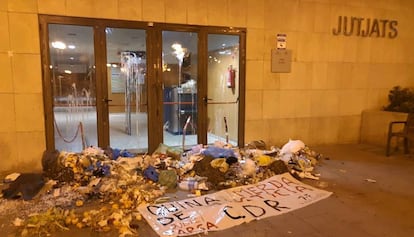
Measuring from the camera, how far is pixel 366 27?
5840 mm

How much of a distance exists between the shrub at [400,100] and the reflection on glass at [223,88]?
10.1 feet

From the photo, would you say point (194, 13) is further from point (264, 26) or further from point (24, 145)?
point (24, 145)

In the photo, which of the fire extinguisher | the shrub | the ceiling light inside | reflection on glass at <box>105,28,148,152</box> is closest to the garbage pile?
reflection on glass at <box>105,28,148,152</box>

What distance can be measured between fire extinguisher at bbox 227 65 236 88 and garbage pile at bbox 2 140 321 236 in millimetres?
1371

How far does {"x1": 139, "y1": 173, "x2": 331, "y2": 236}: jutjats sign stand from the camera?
2.59m

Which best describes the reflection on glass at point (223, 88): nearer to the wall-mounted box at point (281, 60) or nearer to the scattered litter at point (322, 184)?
the wall-mounted box at point (281, 60)

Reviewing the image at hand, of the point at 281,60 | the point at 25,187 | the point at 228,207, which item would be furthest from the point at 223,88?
the point at 25,187

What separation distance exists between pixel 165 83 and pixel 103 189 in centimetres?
211

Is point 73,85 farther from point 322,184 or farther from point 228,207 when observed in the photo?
point 322,184

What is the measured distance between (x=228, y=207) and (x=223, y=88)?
282 centimetres

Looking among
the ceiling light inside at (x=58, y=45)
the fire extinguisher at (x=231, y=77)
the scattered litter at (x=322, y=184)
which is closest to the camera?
the scattered litter at (x=322, y=184)

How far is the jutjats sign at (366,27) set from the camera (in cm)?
566

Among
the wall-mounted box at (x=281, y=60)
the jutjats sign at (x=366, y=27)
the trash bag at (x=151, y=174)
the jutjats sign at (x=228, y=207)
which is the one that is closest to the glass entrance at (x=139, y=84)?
the wall-mounted box at (x=281, y=60)

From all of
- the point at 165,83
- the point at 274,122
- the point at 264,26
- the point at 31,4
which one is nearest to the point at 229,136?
the point at 274,122
